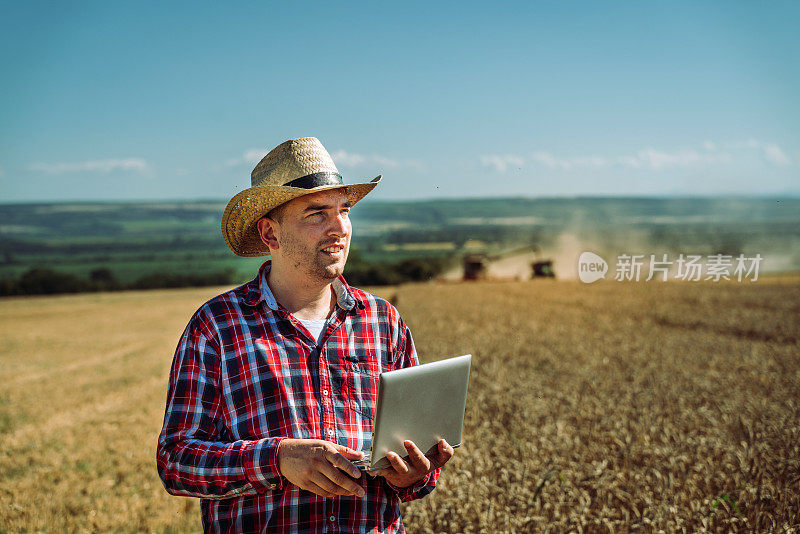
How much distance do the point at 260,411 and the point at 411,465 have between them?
0.59 meters

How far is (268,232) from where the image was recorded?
2736 mm

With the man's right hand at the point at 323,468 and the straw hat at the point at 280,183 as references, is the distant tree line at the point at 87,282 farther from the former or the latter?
the man's right hand at the point at 323,468

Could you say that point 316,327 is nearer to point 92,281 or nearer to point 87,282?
point 87,282

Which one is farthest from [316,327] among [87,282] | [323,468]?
[87,282]

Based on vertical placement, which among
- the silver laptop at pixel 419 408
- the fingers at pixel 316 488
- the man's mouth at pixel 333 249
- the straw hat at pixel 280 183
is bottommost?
the fingers at pixel 316 488

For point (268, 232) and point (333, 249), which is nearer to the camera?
point (333, 249)

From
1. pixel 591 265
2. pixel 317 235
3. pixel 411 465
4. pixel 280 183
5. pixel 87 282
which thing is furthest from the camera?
pixel 87 282

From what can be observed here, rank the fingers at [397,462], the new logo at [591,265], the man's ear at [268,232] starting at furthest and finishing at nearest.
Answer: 1. the new logo at [591,265]
2. the man's ear at [268,232]
3. the fingers at [397,462]

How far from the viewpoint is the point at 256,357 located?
2516 mm

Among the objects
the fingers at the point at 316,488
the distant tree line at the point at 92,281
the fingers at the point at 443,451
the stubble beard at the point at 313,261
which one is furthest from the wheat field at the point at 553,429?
the distant tree line at the point at 92,281

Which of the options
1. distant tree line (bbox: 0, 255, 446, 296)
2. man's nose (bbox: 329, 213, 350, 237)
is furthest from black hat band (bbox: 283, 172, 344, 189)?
distant tree line (bbox: 0, 255, 446, 296)

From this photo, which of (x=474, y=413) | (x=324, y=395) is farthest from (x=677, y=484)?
(x=324, y=395)

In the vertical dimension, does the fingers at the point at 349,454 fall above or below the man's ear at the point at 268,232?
below

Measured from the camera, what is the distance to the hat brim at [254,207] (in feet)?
8.45
